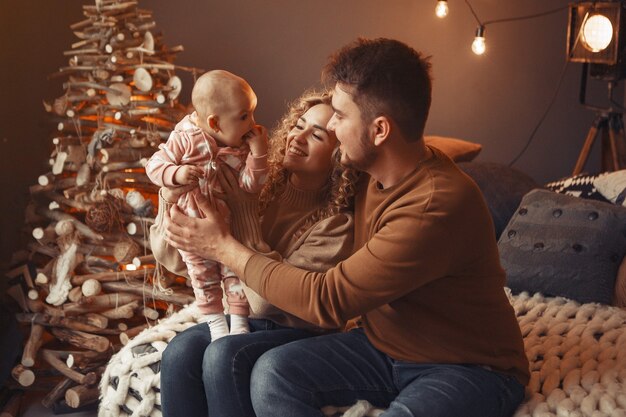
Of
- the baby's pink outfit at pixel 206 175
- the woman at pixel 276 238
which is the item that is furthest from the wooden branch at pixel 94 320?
the baby's pink outfit at pixel 206 175

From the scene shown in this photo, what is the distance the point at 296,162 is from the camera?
1999 mm

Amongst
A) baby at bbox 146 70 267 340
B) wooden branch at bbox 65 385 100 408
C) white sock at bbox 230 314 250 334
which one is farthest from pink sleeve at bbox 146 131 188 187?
wooden branch at bbox 65 385 100 408

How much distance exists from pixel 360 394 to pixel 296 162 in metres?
0.58

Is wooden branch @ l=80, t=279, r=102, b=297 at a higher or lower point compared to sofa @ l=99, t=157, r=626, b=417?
lower

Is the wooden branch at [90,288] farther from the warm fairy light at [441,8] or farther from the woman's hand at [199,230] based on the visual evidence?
the warm fairy light at [441,8]

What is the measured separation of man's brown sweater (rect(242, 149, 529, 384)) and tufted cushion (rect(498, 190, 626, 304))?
0.75 metres

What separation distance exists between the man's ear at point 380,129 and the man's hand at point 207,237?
379 mm

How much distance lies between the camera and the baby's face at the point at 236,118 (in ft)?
6.18

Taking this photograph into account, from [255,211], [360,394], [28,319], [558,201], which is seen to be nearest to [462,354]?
[360,394]

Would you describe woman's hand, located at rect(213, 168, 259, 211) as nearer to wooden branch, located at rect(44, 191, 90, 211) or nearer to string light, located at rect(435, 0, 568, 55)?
wooden branch, located at rect(44, 191, 90, 211)

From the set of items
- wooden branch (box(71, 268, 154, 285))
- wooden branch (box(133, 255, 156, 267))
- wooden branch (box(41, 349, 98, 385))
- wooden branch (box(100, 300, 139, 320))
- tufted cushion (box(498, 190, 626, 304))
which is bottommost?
wooden branch (box(41, 349, 98, 385))

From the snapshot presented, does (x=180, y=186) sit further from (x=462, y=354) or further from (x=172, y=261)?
(x=462, y=354)

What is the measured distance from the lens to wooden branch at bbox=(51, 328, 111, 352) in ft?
9.70

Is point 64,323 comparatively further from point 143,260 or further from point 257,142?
point 257,142
